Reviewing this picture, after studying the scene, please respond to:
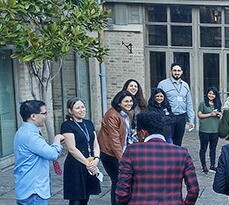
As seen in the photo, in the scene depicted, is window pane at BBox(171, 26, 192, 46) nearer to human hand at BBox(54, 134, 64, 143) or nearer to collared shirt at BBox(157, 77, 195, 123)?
collared shirt at BBox(157, 77, 195, 123)

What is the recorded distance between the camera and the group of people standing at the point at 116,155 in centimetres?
451

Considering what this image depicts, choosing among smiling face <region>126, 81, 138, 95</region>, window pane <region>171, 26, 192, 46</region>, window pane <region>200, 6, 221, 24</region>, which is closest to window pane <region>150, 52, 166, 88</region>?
window pane <region>171, 26, 192, 46</region>

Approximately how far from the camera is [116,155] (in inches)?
278

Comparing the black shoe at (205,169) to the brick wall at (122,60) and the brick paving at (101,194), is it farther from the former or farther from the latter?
the brick wall at (122,60)

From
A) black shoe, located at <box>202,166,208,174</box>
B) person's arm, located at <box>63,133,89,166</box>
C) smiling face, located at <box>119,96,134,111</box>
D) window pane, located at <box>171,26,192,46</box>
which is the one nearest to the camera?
person's arm, located at <box>63,133,89,166</box>

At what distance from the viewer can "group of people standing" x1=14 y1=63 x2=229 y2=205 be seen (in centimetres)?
451

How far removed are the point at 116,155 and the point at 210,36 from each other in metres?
9.50

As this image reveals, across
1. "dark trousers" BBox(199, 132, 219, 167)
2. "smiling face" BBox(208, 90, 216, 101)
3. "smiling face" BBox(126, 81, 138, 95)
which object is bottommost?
"dark trousers" BBox(199, 132, 219, 167)

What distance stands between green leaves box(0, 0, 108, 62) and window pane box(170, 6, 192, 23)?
19.7ft

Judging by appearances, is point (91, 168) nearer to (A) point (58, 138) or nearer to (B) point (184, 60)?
(A) point (58, 138)

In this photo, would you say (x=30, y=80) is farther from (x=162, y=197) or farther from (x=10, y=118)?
(x=162, y=197)

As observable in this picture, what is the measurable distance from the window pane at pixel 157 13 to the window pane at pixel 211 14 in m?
1.15

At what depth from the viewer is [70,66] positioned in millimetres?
14406

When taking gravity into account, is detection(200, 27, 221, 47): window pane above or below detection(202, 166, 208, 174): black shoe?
above
